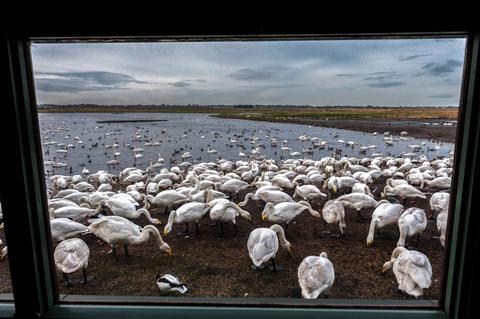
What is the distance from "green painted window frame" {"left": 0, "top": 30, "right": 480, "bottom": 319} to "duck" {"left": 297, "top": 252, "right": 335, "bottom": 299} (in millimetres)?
2080

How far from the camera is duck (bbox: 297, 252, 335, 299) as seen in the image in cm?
352

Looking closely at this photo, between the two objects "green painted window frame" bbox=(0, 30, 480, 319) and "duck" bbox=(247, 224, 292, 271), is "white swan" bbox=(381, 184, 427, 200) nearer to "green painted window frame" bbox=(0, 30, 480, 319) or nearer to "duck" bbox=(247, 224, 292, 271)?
"duck" bbox=(247, 224, 292, 271)

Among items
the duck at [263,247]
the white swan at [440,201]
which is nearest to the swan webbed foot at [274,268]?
the duck at [263,247]

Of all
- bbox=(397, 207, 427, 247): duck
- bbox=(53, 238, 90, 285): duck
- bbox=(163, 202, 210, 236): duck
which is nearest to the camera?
bbox=(53, 238, 90, 285): duck

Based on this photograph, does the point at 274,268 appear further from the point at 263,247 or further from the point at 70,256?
the point at 70,256

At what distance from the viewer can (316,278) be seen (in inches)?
141

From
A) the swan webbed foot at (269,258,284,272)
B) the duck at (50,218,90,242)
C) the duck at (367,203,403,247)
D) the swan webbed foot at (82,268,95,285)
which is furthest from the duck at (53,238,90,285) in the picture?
the duck at (367,203,403,247)

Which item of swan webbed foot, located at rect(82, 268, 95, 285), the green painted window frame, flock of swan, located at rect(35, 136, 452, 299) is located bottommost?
swan webbed foot, located at rect(82, 268, 95, 285)

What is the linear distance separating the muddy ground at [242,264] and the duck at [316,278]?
0.57m

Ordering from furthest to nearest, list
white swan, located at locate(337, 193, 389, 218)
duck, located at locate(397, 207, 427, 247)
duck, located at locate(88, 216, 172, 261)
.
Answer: white swan, located at locate(337, 193, 389, 218) → duck, located at locate(397, 207, 427, 247) → duck, located at locate(88, 216, 172, 261)

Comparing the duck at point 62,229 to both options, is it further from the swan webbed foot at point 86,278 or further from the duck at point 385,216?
the duck at point 385,216

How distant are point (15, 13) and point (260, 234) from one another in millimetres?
3876

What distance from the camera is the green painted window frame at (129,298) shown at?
1.34 meters

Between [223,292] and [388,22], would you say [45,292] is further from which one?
[223,292]
